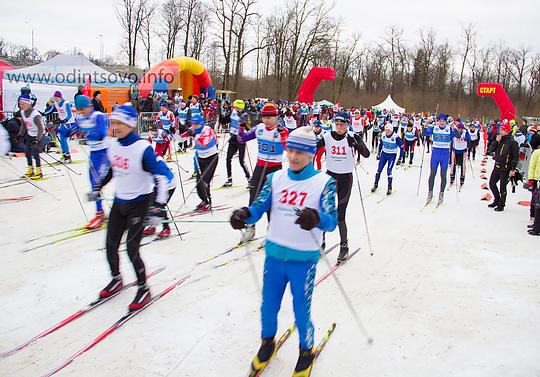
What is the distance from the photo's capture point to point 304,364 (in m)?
3.15

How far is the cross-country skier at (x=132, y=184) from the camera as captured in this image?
4.01m

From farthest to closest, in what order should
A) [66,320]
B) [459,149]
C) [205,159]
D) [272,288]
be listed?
[459,149] < [205,159] < [66,320] < [272,288]

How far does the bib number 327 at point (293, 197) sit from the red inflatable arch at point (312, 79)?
112 ft

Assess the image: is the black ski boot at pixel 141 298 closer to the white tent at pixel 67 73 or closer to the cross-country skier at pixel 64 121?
the cross-country skier at pixel 64 121

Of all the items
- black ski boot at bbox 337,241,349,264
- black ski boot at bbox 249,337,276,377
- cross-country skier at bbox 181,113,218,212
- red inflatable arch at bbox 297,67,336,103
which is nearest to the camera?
black ski boot at bbox 249,337,276,377

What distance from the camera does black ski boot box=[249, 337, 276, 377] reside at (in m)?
3.25

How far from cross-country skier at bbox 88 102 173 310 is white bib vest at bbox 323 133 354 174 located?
99.4 inches

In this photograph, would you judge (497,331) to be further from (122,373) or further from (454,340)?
(122,373)

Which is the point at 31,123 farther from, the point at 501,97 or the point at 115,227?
the point at 501,97

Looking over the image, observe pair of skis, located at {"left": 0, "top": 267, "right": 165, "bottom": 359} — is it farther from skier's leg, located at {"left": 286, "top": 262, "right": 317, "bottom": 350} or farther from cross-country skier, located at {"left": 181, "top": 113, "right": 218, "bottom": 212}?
cross-country skier, located at {"left": 181, "top": 113, "right": 218, "bottom": 212}

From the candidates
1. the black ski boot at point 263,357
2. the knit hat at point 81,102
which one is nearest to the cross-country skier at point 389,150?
the knit hat at point 81,102

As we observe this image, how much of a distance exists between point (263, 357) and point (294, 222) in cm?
117

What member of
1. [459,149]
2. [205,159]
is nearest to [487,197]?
[459,149]

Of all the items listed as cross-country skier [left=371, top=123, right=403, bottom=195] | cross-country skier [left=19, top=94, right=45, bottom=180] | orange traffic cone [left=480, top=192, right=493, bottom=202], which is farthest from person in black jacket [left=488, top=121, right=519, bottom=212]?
cross-country skier [left=19, top=94, right=45, bottom=180]
